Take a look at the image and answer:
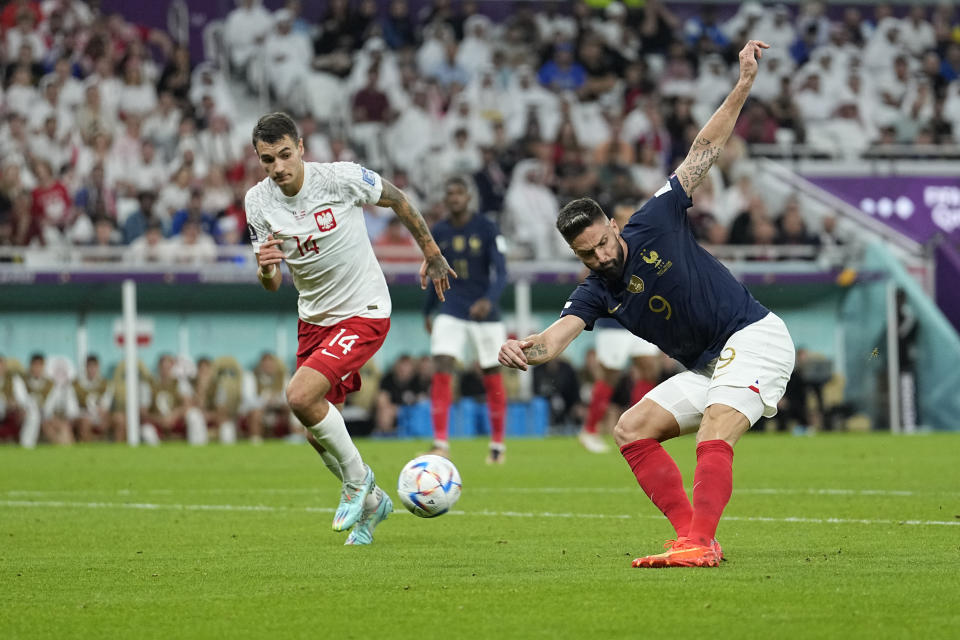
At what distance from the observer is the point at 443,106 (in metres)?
26.4

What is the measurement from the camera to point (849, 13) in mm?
31250

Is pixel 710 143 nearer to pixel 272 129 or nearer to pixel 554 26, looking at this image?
pixel 272 129

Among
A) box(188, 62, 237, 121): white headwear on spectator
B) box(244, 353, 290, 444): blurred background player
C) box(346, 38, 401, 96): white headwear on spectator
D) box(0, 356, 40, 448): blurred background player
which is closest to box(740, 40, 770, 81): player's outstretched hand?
box(244, 353, 290, 444): blurred background player

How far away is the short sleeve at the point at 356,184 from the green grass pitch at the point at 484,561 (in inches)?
77.5

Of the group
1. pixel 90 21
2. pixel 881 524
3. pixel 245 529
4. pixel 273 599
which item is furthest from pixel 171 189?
pixel 273 599

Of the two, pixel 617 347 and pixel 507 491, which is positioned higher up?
pixel 617 347

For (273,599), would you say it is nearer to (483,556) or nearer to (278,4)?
(483,556)

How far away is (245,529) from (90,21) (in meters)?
17.8

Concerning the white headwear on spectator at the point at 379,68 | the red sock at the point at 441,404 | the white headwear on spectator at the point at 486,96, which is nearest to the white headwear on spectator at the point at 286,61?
the white headwear on spectator at the point at 379,68

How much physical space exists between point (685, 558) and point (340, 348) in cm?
275

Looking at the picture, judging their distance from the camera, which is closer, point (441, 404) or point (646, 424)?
point (646, 424)

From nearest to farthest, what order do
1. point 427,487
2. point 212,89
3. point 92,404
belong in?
point 427,487
point 92,404
point 212,89

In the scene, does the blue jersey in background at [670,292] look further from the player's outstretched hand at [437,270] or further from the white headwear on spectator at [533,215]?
the white headwear on spectator at [533,215]

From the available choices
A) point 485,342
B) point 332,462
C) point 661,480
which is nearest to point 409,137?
point 485,342
